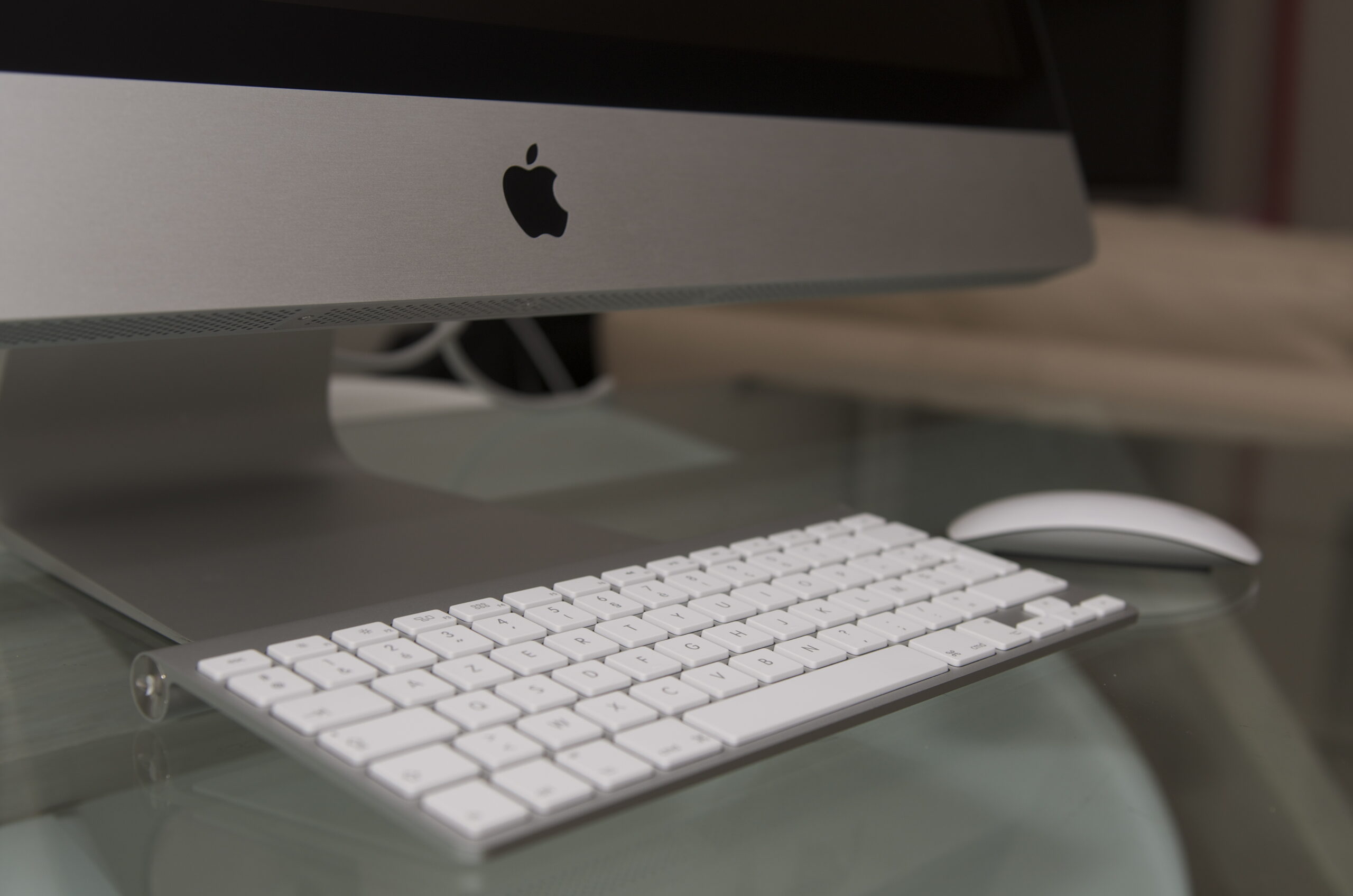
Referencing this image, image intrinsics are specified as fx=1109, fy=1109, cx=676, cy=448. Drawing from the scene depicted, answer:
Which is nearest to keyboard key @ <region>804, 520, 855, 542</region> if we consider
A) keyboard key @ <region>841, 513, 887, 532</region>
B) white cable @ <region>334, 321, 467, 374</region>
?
keyboard key @ <region>841, 513, 887, 532</region>

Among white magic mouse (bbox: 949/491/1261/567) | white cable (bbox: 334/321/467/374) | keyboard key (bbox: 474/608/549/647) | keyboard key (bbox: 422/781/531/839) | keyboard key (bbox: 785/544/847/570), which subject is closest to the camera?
keyboard key (bbox: 422/781/531/839)

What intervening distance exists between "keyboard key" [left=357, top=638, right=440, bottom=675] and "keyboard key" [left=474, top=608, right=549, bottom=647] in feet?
0.07

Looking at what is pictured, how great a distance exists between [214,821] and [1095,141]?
504 cm

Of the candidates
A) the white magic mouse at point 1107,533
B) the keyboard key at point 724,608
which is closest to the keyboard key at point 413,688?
the keyboard key at point 724,608

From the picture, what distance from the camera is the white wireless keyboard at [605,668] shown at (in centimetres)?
27

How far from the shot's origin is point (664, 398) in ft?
3.59

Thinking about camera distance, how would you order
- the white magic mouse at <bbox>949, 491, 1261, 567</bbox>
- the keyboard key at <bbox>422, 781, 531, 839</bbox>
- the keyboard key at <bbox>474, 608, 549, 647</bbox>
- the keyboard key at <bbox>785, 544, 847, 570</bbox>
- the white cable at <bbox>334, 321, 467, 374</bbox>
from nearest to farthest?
the keyboard key at <bbox>422, 781, 531, 839</bbox> < the keyboard key at <bbox>474, 608, 549, 647</bbox> < the keyboard key at <bbox>785, 544, 847, 570</bbox> < the white magic mouse at <bbox>949, 491, 1261, 567</bbox> < the white cable at <bbox>334, 321, 467, 374</bbox>

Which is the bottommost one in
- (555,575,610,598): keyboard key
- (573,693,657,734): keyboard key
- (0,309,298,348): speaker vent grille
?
(573,693,657,734): keyboard key

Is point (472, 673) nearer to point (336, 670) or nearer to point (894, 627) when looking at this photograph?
point (336, 670)

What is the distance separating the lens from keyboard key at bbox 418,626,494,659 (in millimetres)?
336

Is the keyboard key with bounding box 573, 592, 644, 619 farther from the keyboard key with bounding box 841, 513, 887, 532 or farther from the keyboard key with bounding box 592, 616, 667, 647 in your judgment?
the keyboard key with bounding box 841, 513, 887, 532

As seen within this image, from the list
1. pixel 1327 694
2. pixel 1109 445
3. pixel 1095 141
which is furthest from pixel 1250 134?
pixel 1327 694

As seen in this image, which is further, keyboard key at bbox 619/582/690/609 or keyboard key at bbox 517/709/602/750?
keyboard key at bbox 619/582/690/609

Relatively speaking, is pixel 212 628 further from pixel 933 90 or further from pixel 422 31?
pixel 933 90
